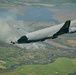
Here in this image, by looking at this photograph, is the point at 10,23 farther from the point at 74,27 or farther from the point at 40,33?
the point at 74,27

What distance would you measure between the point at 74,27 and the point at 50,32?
34.5 ft

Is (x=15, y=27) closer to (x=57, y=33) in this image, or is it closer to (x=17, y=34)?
(x=17, y=34)

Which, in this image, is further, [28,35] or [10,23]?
[10,23]

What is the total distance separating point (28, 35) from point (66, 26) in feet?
51.8

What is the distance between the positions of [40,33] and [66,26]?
1109 cm

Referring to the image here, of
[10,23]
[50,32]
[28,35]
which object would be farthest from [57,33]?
[10,23]

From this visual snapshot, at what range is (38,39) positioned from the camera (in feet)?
404

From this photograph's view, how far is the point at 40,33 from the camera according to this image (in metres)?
123

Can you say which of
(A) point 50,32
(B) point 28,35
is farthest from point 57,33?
(B) point 28,35

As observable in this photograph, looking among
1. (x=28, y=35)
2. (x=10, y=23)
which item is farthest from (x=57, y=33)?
(x=10, y=23)

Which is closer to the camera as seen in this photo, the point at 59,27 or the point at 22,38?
the point at 22,38

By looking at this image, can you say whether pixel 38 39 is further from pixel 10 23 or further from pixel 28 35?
pixel 10 23

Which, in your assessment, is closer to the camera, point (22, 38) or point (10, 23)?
point (22, 38)

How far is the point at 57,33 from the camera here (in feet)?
406
